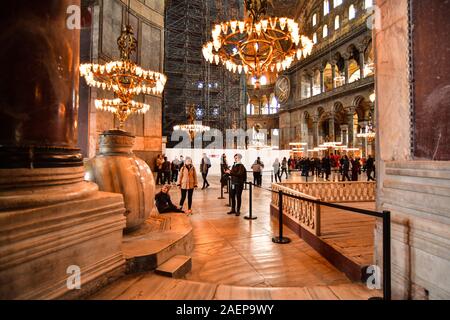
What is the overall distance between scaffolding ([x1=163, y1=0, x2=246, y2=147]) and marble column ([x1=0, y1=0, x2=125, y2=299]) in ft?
72.1

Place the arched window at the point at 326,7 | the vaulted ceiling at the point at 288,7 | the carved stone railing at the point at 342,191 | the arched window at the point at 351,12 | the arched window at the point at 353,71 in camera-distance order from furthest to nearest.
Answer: the arched window at the point at 353,71 < the vaulted ceiling at the point at 288,7 < the arched window at the point at 326,7 < the arched window at the point at 351,12 < the carved stone railing at the point at 342,191

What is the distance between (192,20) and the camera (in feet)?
79.8

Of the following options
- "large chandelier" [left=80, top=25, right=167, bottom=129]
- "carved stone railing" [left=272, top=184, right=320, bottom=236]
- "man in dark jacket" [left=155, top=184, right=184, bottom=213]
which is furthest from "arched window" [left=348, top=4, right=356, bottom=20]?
"man in dark jacket" [left=155, top=184, right=184, bottom=213]

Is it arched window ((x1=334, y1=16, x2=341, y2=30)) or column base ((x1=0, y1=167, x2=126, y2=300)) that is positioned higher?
arched window ((x1=334, y1=16, x2=341, y2=30))

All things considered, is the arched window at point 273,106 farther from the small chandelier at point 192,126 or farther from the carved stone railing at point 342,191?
the carved stone railing at point 342,191

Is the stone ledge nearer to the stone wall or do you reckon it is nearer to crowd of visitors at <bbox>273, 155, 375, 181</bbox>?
the stone wall

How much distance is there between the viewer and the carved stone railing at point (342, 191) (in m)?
8.04

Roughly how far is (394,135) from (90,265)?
2.89 metres

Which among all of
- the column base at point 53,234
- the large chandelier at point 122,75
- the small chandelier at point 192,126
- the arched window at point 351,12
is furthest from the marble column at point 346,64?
the column base at point 53,234

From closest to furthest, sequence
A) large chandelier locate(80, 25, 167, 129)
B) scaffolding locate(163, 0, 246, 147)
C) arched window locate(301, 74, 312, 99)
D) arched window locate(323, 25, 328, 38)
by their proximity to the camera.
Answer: large chandelier locate(80, 25, 167, 129) < scaffolding locate(163, 0, 246, 147) < arched window locate(323, 25, 328, 38) < arched window locate(301, 74, 312, 99)

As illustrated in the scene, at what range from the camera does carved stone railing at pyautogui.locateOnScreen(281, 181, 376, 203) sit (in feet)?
26.4

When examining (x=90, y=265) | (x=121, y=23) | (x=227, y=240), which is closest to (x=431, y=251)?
(x=90, y=265)

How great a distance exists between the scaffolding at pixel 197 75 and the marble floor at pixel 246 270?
19691 mm

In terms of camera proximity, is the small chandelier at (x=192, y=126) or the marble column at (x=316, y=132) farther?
the marble column at (x=316, y=132)
